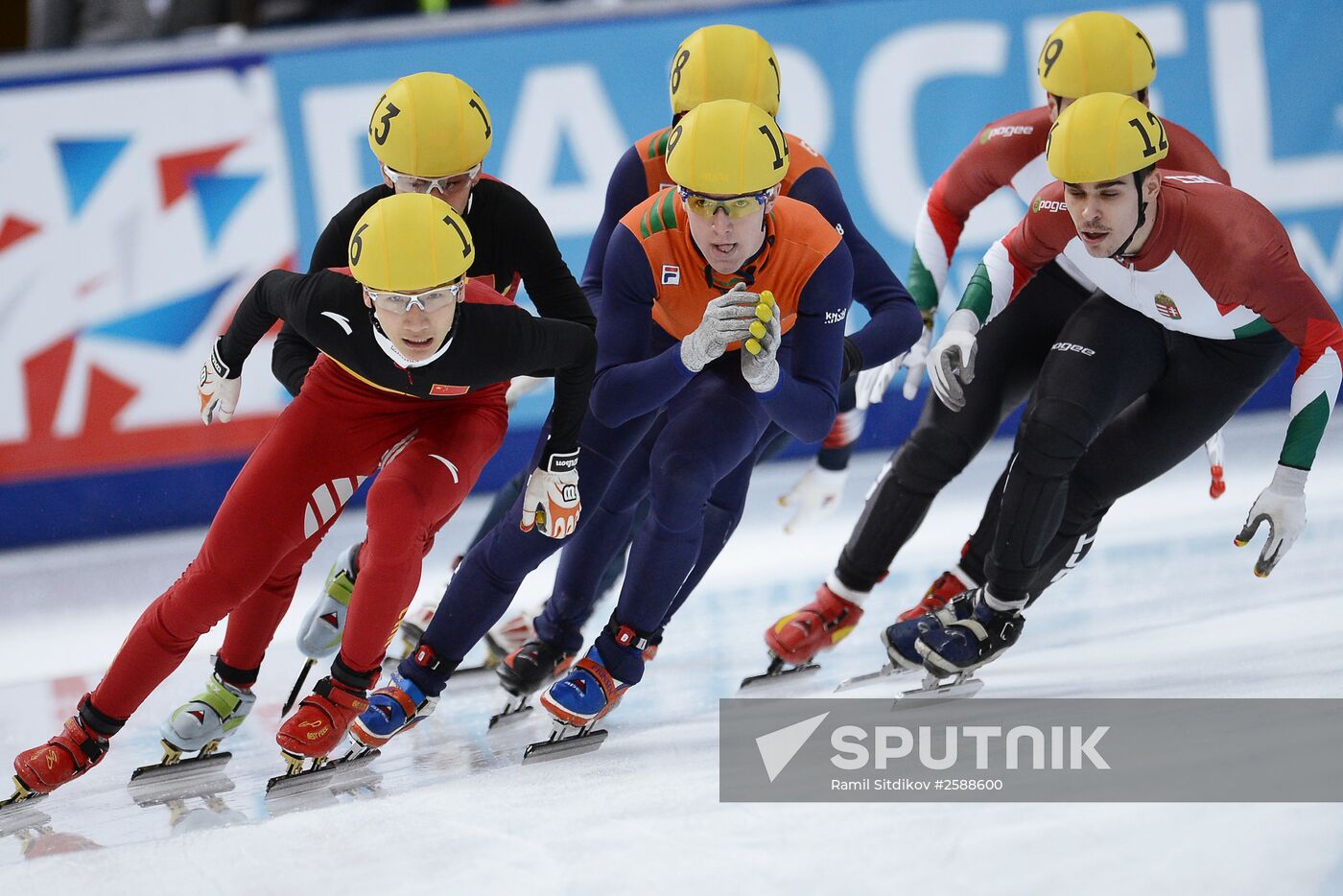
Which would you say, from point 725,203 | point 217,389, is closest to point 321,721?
point 217,389

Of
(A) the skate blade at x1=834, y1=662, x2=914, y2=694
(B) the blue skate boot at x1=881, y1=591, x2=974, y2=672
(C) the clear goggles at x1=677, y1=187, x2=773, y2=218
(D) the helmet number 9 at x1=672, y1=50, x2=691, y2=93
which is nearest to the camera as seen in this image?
(C) the clear goggles at x1=677, y1=187, x2=773, y2=218

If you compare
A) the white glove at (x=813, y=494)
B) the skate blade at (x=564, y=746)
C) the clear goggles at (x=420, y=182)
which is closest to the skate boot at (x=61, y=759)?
the skate blade at (x=564, y=746)

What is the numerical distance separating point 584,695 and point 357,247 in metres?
1.17

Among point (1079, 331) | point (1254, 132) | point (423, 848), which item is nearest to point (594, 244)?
point (1079, 331)

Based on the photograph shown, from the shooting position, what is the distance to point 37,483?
636 cm

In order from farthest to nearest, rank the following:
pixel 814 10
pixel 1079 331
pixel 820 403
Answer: pixel 814 10 → pixel 1079 331 → pixel 820 403

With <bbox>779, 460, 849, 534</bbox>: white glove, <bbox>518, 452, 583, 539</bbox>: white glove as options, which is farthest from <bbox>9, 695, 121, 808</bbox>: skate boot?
<bbox>779, 460, 849, 534</bbox>: white glove

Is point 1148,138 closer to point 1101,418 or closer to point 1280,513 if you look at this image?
point 1101,418

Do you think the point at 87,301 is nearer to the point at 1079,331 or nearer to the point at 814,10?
the point at 814,10

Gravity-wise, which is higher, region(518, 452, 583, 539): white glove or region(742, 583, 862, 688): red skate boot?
region(518, 452, 583, 539): white glove

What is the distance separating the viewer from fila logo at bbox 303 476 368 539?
3.65 meters

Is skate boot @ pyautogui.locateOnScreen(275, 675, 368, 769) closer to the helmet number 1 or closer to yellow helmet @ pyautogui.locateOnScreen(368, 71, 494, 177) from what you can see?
yellow helmet @ pyautogui.locateOnScreen(368, 71, 494, 177)

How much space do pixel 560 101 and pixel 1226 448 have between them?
3134 mm

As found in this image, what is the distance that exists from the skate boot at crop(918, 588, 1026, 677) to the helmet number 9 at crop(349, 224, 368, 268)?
1658mm
